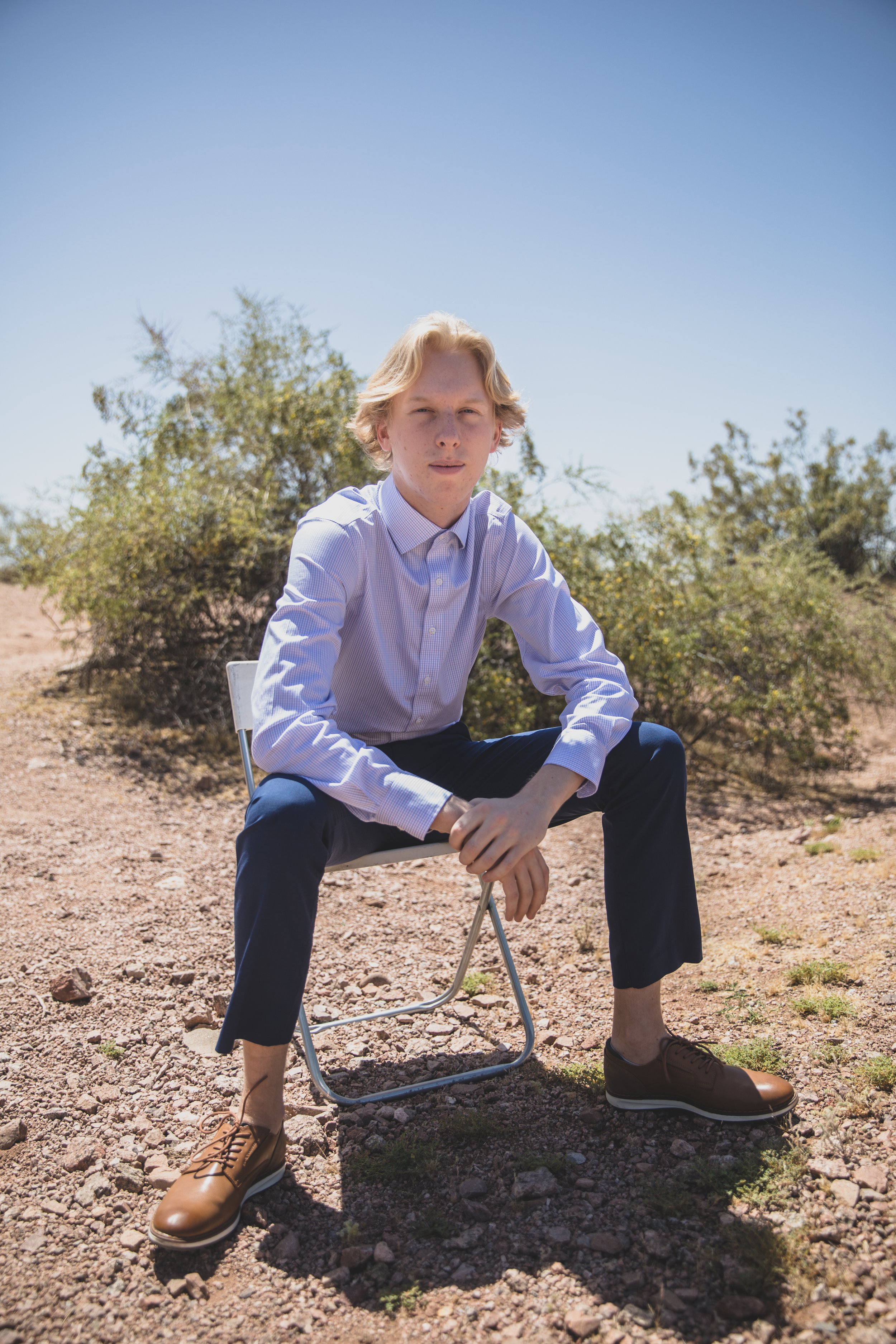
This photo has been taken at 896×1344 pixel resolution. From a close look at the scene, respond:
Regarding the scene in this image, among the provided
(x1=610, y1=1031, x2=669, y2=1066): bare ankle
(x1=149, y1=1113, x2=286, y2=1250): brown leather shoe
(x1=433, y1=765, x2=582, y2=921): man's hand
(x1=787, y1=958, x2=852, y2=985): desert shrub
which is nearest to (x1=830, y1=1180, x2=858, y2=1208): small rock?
(x1=610, y1=1031, x2=669, y2=1066): bare ankle

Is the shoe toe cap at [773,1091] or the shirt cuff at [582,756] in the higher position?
the shirt cuff at [582,756]

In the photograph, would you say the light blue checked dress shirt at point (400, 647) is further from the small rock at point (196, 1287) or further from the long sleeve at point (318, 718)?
the small rock at point (196, 1287)

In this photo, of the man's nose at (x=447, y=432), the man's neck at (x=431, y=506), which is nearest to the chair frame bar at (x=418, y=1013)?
the man's neck at (x=431, y=506)

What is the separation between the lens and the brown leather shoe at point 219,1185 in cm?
167

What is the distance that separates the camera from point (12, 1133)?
6.78 feet

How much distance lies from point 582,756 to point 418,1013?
44.2 inches

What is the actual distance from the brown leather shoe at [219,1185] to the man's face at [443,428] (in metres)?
1.54

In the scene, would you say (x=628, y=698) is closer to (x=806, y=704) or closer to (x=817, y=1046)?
(x=817, y=1046)

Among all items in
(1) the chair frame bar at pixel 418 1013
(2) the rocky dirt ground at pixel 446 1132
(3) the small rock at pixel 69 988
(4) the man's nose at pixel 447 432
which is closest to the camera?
(2) the rocky dirt ground at pixel 446 1132

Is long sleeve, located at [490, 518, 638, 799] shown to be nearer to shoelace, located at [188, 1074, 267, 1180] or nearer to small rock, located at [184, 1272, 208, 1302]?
shoelace, located at [188, 1074, 267, 1180]

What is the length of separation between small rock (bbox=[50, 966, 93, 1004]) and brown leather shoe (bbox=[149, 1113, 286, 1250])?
3.09ft

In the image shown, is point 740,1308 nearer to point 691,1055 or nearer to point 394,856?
point 691,1055

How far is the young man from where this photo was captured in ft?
5.90

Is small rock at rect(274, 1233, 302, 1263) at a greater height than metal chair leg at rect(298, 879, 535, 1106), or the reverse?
metal chair leg at rect(298, 879, 535, 1106)
